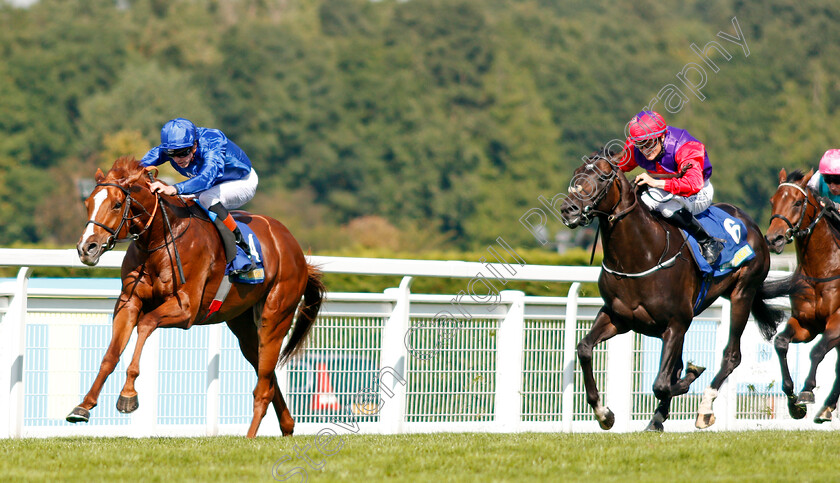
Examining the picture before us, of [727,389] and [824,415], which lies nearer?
[824,415]

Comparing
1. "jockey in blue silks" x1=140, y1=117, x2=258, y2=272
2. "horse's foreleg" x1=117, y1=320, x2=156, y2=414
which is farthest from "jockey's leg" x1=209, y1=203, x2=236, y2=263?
"horse's foreleg" x1=117, y1=320, x2=156, y2=414

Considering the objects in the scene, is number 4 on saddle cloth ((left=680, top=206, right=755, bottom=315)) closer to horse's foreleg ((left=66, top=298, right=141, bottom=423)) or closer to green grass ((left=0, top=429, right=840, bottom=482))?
green grass ((left=0, top=429, right=840, bottom=482))

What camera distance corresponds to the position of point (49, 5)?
51750mm

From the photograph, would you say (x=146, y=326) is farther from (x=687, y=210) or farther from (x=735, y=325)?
(x=735, y=325)

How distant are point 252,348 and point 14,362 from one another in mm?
1350

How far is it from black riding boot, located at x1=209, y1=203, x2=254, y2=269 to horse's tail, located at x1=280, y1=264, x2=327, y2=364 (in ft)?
2.16

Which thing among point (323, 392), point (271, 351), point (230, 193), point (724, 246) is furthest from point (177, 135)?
point (724, 246)

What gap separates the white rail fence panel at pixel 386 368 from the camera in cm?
625

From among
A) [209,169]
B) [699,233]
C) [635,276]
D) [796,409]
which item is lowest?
[796,409]

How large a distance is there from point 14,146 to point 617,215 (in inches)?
1630

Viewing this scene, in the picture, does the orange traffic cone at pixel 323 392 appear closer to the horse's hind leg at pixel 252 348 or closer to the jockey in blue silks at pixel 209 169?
the horse's hind leg at pixel 252 348

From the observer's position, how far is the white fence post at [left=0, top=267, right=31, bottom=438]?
595cm

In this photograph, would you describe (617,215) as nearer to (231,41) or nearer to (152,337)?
(152,337)

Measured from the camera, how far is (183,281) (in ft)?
19.1
